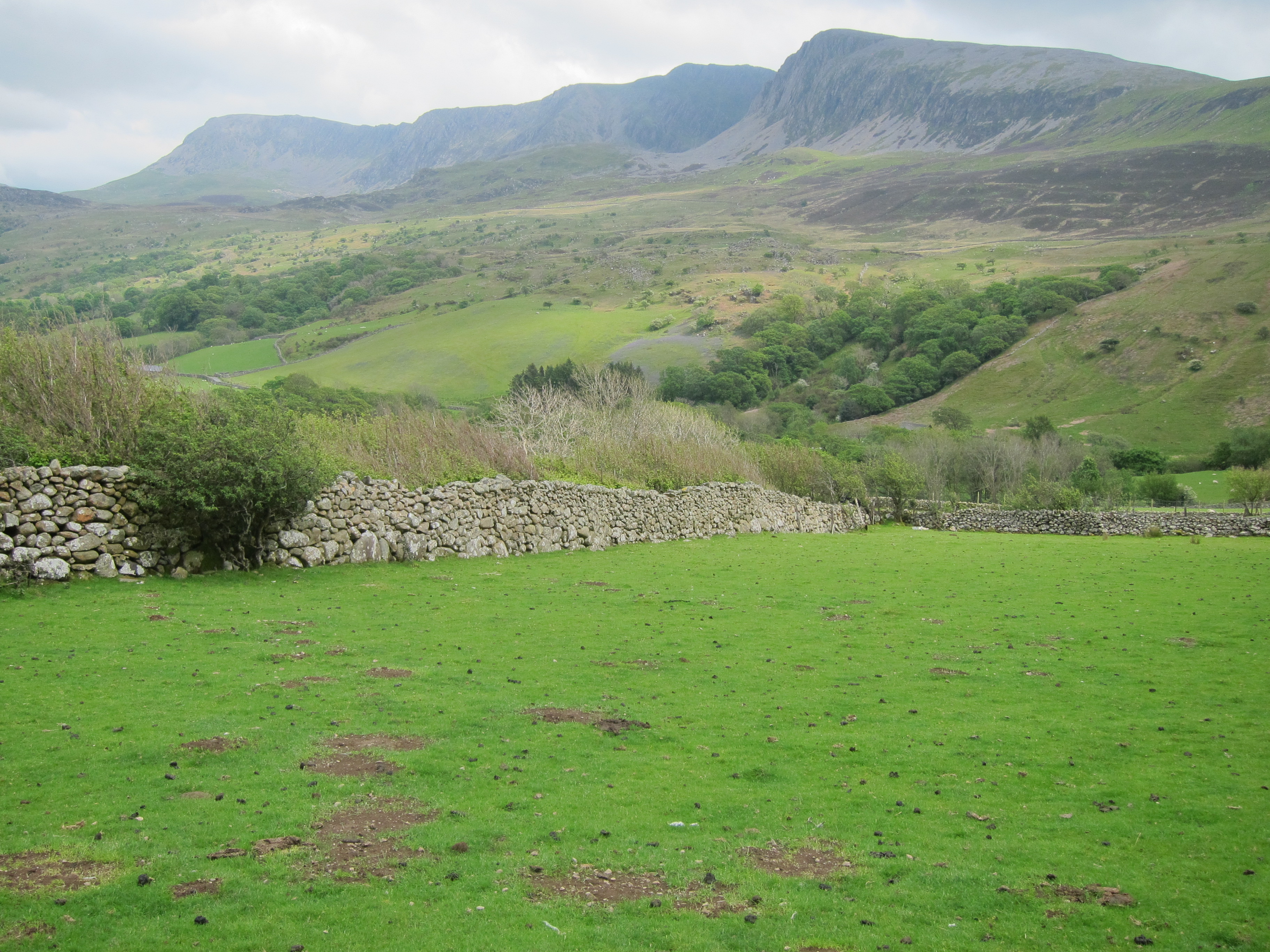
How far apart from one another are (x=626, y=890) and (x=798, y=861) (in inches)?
66.3

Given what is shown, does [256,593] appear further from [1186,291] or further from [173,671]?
[1186,291]

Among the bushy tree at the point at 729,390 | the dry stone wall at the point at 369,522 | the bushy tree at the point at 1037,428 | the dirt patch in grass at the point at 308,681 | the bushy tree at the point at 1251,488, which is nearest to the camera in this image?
the dirt patch in grass at the point at 308,681

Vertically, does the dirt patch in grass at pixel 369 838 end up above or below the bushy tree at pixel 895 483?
above

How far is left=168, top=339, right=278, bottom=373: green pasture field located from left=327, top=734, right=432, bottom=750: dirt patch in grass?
4024 inches

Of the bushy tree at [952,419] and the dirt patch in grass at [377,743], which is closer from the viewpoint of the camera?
the dirt patch in grass at [377,743]

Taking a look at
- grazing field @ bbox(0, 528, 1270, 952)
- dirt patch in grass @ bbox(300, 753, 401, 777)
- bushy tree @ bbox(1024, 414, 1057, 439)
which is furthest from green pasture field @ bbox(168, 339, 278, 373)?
dirt patch in grass @ bbox(300, 753, 401, 777)

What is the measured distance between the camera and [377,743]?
10.0 meters

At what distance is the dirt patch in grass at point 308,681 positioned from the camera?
1184 centimetres

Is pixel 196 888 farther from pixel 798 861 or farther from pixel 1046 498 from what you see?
pixel 1046 498

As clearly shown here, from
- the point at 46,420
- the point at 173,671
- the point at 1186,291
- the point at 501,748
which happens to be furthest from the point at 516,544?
the point at 1186,291

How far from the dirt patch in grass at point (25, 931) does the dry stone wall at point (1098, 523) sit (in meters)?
50.6

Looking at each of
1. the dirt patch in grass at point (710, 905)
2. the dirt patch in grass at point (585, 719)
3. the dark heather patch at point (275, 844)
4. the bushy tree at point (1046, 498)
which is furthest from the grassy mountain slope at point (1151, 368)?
the dark heather patch at point (275, 844)

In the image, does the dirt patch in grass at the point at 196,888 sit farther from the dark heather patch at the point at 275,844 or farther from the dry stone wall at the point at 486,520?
the dry stone wall at the point at 486,520

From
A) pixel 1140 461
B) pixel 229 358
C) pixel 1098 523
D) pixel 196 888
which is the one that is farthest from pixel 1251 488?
pixel 229 358
